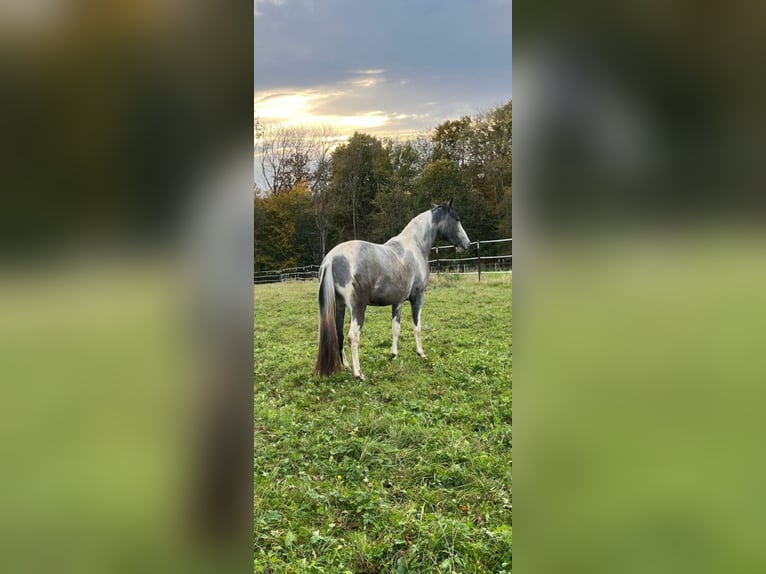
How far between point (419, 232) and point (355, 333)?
74 centimetres

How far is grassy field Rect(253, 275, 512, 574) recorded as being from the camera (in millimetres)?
1915

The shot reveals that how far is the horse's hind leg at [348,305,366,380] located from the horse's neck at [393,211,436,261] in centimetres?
51

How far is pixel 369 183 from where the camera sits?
2943 mm

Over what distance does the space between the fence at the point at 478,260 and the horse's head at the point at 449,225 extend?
0.07 m

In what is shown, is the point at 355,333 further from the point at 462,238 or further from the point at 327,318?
the point at 462,238

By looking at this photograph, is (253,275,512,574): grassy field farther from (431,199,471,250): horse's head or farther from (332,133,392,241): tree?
(332,133,392,241): tree

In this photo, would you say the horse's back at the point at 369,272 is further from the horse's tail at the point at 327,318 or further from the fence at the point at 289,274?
the fence at the point at 289,274
